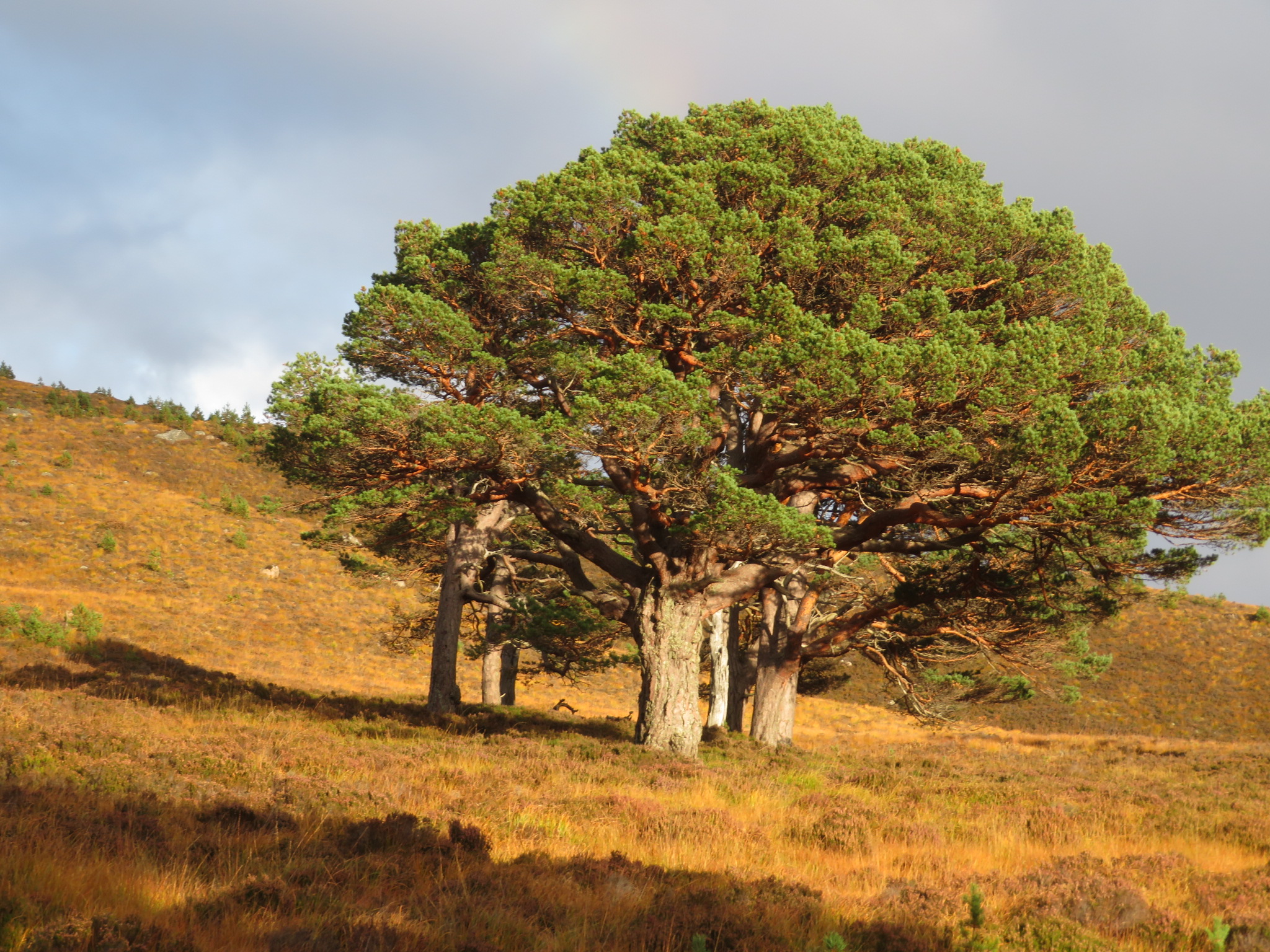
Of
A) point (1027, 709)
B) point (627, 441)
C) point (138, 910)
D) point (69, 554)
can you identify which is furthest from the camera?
point (1027, 709)

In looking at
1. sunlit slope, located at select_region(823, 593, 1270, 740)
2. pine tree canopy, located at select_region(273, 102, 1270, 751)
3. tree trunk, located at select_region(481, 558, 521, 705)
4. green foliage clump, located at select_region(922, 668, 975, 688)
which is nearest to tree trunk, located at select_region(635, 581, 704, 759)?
pine tree canopy, located at select_region(273, 102, 1270, 751)

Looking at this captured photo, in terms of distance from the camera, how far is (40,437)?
58469 millimetres

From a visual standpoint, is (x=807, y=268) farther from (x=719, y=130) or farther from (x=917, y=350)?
(x=719, y=130)

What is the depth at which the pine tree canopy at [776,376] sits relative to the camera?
40.2 ft

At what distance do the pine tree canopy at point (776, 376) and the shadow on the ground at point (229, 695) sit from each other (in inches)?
177

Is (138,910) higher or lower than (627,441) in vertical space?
lower

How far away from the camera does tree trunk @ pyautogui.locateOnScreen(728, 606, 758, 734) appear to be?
80.7 ft

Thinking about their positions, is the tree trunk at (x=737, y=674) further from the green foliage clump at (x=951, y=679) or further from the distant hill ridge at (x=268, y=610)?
the distant hill ridge at (x=268, y=610)

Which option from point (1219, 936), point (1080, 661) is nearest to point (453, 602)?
point (1080, 661)

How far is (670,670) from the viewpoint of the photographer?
51.1ft

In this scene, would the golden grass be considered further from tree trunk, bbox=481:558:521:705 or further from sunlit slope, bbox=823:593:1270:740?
sunlit slope, bbox=823:593:1270:740

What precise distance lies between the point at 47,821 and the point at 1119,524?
13614 millimetres

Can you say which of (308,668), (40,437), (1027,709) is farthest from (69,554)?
(1027,709)

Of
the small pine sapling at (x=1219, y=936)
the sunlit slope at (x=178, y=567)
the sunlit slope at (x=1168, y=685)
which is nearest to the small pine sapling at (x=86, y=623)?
the sunlit slope at (x=178, y=567)
